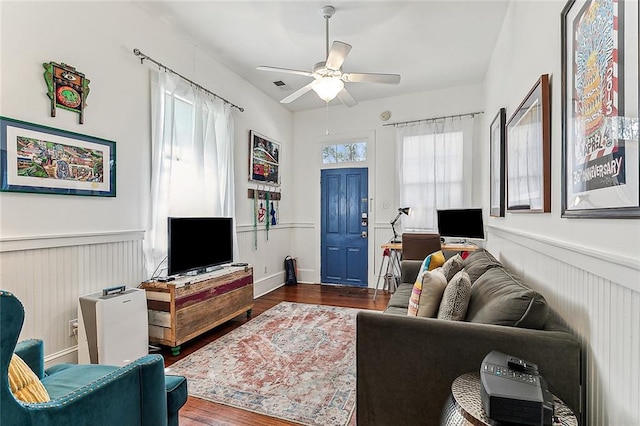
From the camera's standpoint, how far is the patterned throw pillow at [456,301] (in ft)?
4.98

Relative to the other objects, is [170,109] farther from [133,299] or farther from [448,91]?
[448,91]

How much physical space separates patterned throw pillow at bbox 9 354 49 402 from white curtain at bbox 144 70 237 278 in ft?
6.39

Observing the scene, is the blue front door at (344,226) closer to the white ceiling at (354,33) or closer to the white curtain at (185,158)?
the white ceiling at (354,33)

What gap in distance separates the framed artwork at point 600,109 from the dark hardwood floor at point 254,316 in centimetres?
187

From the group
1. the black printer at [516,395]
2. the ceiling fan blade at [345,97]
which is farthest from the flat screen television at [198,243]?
the black printer at [516,395]

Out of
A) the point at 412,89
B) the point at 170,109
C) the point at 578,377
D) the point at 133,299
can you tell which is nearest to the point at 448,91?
the point at 412,89

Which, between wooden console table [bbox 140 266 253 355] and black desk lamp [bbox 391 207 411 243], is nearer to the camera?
wooden console table [bbox 140 266 253 355]

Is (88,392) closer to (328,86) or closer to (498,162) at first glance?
(328,86)

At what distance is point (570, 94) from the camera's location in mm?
1304

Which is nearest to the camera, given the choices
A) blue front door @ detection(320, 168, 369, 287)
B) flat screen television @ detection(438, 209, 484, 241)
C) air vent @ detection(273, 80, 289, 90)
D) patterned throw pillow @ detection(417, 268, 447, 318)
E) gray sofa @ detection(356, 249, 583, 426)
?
gray sofa @ detection(356, 249, 583, 426)

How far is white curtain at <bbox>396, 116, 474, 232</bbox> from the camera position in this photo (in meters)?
4.44

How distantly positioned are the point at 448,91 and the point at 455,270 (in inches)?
136

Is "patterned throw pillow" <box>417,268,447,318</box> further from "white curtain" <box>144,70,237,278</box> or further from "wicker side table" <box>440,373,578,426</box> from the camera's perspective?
"white curtain" <box>144,70,237,278</box>

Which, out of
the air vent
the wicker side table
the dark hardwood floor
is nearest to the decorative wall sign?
the dark hardwood floor
